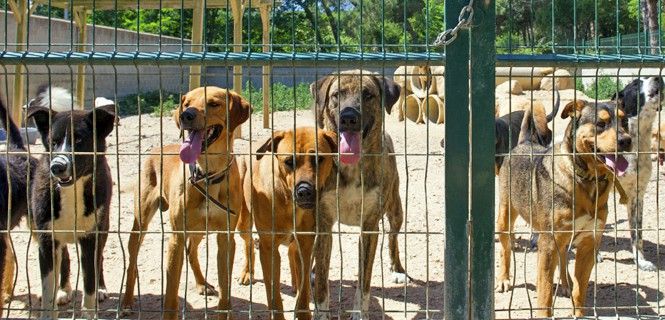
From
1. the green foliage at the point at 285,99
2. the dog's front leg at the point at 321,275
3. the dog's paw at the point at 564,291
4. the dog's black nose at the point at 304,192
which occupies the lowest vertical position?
the dog's paw at the point at 564,291

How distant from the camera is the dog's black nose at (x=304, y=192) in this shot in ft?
16.1

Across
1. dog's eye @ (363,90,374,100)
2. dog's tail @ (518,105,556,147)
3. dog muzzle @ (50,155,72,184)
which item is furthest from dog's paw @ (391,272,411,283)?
dog muzzle @ (50,155,72,184)

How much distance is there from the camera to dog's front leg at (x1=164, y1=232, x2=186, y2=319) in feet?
16.7

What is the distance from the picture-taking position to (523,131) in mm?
7230

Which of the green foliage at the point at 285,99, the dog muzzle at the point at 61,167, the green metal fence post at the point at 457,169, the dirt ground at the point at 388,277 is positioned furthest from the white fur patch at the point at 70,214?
the green foliage at the point at 285,99

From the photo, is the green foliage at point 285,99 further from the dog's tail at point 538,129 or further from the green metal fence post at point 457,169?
the green metal fence post at point 457,169

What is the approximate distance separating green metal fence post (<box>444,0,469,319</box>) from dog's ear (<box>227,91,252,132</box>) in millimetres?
1787

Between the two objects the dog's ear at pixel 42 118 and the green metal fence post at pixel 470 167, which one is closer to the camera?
the green metal fence post at pixel 470 167

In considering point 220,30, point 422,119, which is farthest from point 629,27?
point 220,30

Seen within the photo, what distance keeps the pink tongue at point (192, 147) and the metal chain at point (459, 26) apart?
5.82 feet

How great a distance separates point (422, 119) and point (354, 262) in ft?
36.1

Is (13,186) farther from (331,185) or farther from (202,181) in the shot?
(331,185)

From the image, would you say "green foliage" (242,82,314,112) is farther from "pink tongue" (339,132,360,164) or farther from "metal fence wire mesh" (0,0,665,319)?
"pink tongue" (339,132,360,164)

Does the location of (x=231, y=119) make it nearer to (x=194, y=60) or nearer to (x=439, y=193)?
(x=194, y=60)
